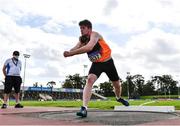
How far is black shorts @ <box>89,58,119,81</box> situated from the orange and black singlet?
2.9 inches

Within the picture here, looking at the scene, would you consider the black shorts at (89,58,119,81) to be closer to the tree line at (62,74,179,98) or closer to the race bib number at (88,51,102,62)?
the race bib number at (88,51,102,62)

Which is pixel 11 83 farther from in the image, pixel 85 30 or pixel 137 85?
pixel 137 85

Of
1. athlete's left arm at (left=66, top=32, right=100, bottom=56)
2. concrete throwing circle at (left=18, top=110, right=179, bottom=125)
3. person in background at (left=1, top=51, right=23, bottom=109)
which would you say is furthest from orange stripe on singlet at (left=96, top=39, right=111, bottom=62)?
person in background at (left=1, top=51, right=23, bottom=109)

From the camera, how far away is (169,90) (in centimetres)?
13850

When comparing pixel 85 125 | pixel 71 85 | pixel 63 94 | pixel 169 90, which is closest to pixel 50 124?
pixel 85 125

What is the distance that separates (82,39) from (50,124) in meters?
2.17

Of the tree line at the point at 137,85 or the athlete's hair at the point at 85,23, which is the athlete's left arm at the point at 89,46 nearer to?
the athlete's hair at the point at 85,23

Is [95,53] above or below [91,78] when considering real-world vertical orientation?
above

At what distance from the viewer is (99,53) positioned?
5.93 meters

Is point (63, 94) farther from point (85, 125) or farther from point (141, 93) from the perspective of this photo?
point (85, 125)

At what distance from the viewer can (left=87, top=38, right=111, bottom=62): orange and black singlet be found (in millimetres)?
5898

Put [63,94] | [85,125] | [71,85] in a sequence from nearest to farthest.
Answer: [85,125]
[63,94]
[71,85]

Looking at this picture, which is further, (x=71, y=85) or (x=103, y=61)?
(x=71, y=85)

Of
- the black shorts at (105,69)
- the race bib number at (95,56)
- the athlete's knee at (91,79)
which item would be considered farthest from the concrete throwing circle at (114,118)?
the race bib number at (95,56)
